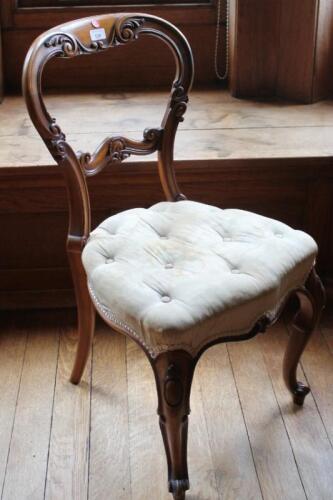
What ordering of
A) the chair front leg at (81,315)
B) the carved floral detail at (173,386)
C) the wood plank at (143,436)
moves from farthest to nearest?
the chair front leg at (81,315) < the wood plank at (143,436) < the carved floral detail at (173,386)

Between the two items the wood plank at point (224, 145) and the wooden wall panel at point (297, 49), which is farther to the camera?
the wooden wall panel at point (297, 49)

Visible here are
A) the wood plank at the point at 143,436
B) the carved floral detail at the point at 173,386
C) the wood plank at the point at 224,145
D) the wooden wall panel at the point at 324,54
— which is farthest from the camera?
the wooden wall panel at the point at 324,54

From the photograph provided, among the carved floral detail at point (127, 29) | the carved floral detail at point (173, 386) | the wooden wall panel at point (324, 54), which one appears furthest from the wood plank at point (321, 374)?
the carved floral detail at point (127, 29)

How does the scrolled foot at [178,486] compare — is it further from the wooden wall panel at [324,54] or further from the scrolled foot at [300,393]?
the wooden wall panel at [324,54]

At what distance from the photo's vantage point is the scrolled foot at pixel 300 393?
1.60m

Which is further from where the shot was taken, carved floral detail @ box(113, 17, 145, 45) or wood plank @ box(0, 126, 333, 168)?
wood plank @ box(0, 126, 333, 168)

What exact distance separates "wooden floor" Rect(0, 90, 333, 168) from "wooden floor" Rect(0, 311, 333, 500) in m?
0.47

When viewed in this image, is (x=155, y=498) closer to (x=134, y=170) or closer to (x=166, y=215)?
(x=166, y=215)

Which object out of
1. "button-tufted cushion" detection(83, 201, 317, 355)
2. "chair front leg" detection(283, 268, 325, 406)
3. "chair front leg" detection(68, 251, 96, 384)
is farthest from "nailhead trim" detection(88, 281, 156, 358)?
"chair front leg" detection(283, 268, 325, 406)

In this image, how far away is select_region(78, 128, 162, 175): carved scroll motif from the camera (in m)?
1.48

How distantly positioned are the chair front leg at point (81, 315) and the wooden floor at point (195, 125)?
340mm

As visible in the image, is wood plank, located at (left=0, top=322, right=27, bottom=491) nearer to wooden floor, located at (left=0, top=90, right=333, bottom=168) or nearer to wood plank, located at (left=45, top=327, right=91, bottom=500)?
wood plank, located at (left=45, top=327, right=91, bottom=500)

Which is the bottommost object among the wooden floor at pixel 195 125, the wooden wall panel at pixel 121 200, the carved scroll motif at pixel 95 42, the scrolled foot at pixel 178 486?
the scrolled foot at pixel 178 486

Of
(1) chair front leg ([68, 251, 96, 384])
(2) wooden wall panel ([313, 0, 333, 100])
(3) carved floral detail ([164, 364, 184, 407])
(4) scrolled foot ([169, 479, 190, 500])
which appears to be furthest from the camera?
(2) wooden wall panel ([313, 0, 333, 100])
